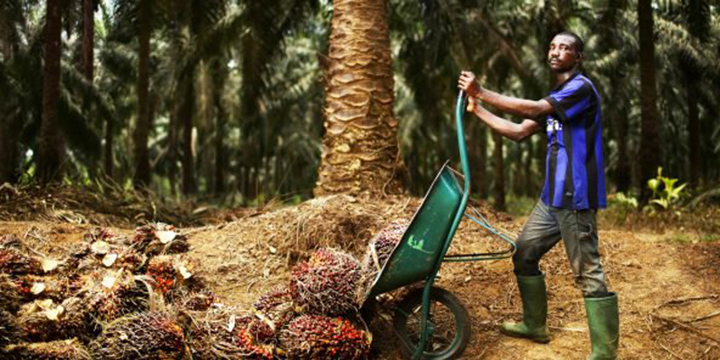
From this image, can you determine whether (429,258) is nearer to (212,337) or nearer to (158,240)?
(212,337)

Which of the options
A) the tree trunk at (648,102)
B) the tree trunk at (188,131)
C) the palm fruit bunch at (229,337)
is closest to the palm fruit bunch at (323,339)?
the palm fruit bunch at (229,337)

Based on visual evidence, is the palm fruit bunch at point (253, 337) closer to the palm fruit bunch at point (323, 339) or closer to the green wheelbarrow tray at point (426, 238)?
the palm fruit bunch at point (323, 339)

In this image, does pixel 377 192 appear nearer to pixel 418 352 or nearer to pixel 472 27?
pixel 418 352

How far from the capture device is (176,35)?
13625 mm

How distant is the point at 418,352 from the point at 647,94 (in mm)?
8608

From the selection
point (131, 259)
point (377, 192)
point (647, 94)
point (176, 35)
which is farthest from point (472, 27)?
point (131, 259)

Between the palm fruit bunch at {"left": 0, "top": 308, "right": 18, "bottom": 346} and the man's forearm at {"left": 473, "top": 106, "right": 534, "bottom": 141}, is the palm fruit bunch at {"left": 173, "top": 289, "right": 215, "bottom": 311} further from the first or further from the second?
the man's forearm at {"left": 473, "top": 106, "right": 534, "bottom": 141}

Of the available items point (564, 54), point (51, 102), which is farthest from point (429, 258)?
point (51, 102)

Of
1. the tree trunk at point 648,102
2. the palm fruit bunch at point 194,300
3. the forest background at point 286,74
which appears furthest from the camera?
the tree trunk at point 648,102

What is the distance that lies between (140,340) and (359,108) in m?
3.26

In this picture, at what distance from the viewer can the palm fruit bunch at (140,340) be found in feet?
9.56

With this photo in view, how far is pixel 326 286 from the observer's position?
3275mm

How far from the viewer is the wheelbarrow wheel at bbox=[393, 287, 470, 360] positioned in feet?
10.8

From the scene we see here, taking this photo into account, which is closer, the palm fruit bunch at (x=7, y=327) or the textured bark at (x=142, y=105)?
the palm fruit bunch at (x=7, y=327)
